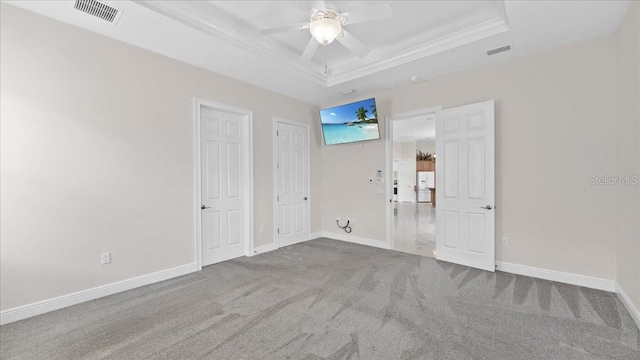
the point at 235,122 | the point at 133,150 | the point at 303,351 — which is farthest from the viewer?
the point at 235,122

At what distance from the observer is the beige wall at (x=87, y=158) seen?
8.13 ft

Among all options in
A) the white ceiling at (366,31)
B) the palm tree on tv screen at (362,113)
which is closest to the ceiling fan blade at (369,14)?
the white ceiling at (366,31)

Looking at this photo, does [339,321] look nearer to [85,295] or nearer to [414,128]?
[85,295]

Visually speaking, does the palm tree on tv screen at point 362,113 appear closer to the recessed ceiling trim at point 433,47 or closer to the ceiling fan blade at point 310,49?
the recessed ceiling trim at point 433,47

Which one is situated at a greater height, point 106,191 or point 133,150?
point 133,150

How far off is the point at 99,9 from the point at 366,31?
9.25 ft

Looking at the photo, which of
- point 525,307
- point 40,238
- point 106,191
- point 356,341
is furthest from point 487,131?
point 40,238

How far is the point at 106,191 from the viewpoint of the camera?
117 inches

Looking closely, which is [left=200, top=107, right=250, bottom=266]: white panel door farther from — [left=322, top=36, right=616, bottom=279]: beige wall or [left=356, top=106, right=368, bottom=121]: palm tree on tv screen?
[left=322, top=36, right=616, bottom=279]: beige wall

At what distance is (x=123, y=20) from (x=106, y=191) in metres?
1.79

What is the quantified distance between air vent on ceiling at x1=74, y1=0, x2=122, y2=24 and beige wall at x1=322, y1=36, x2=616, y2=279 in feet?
13.8

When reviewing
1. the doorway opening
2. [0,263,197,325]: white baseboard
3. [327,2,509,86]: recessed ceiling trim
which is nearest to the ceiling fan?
[327,2,509,86]: recessed ceiling trim

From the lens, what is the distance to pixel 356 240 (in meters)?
5.21

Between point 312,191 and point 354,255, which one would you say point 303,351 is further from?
point 312,191
